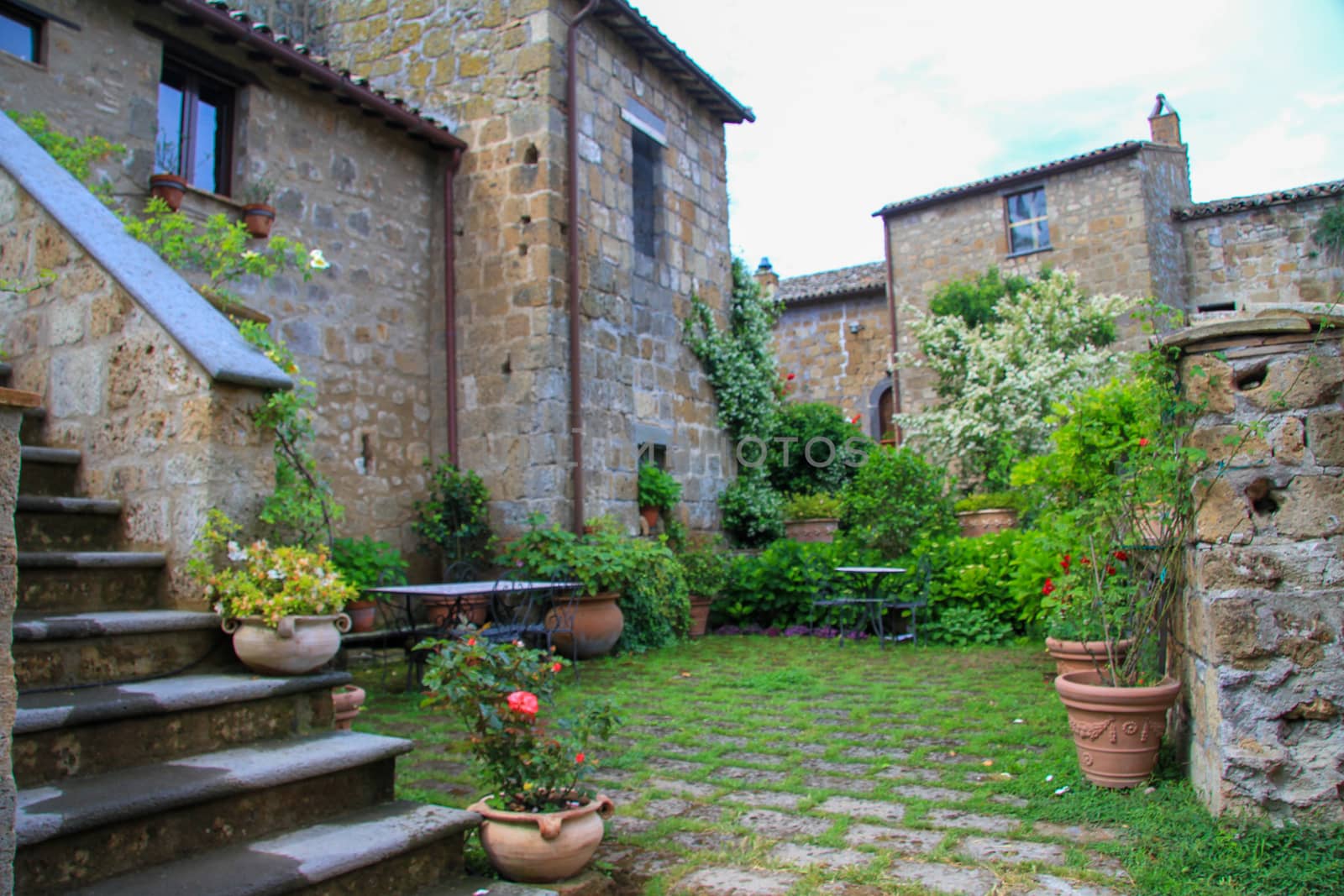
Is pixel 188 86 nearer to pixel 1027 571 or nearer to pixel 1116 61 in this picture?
pixel 1027 571

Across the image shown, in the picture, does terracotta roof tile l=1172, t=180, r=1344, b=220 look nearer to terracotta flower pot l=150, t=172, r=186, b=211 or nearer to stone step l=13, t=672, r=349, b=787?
terracotta flower pot l=150, t=172, r=186, b=211

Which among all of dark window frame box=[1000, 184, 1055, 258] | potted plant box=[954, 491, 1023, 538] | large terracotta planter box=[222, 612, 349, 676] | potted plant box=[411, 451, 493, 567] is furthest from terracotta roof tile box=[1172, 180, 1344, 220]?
large terracotta planter box=[222, 612, 349, 676]

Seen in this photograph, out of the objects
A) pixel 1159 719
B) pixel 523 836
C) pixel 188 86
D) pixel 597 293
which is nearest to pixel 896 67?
pixel 597 293

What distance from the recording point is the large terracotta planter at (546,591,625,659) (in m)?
7.48

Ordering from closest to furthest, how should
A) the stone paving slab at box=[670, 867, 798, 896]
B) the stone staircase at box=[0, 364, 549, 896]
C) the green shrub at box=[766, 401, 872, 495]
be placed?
1. the stone staircase at box=[0, 364, 549, 896]
2. the stone paving slab at box=[670, 867, 798, 896]
3. the green shrub at box=[766, 401, 872, 495]

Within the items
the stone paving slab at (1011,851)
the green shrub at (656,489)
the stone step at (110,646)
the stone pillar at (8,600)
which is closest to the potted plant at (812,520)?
the green shrub at (656,489)

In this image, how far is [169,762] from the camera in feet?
8.63

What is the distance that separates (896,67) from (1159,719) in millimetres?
9940

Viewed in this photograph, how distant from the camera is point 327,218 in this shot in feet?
25.3

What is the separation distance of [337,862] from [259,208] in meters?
5.67

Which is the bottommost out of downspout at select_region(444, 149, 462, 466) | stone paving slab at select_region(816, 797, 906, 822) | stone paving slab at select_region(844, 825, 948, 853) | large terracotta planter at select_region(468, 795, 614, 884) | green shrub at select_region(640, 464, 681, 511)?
stone paving slab at select_region(844, 825, 948, 853)

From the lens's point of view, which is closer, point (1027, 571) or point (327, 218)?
point (1027, 571)

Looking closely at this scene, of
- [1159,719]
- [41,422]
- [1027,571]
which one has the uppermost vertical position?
[41,422]

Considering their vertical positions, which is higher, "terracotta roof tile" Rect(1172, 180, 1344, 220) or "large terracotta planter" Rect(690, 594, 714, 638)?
"terracotta roof tile" Rect(1172, 180, 1344, 220)
